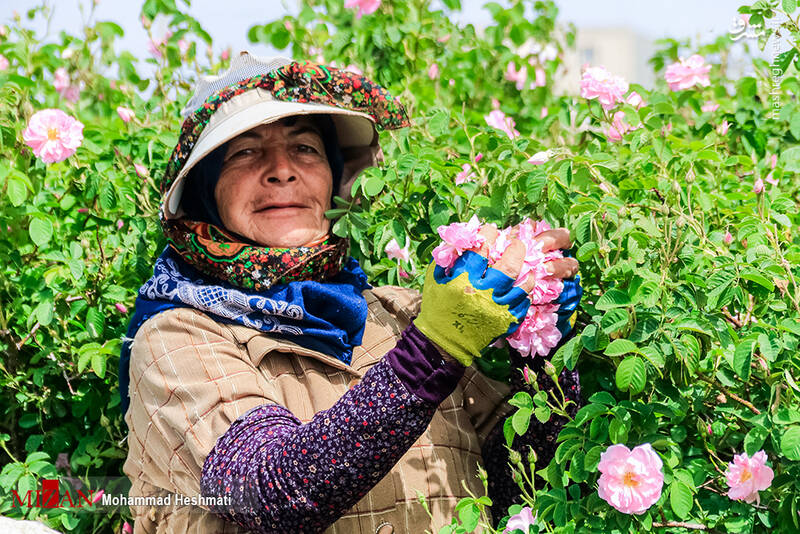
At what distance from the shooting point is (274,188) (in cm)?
224

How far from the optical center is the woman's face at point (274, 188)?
2232mm

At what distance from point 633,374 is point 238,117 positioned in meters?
1.15

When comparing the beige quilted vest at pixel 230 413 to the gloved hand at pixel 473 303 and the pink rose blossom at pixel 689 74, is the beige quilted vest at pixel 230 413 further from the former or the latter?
the pink rose blossom at pixel 689 74

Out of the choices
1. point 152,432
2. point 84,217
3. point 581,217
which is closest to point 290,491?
point 152,432

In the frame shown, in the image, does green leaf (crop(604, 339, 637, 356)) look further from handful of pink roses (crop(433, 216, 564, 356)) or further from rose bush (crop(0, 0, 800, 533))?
handful of pink roses (crop(433, 216, 564, 356))

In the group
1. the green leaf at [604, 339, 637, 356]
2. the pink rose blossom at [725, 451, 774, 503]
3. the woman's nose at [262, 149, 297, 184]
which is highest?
the woman's nose at [262, 149, 297, 184]

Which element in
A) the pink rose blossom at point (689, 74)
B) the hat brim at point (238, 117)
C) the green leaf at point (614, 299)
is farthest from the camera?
the pink rose blossom at point (689, 74)

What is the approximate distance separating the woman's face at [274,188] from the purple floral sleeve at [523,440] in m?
0.62

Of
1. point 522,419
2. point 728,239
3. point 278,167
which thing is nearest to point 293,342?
point 278,167

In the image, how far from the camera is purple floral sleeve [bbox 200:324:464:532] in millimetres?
1649

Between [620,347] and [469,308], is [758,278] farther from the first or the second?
[469,308]

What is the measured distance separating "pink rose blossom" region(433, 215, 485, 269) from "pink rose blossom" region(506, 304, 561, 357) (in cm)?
20

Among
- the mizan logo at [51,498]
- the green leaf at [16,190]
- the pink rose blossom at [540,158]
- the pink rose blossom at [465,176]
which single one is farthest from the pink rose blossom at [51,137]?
the pink rose blossom at [540,158]

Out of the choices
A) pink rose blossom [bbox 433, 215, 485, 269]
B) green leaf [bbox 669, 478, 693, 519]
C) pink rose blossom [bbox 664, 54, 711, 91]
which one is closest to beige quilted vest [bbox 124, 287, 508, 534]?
pink rose blossom [bbox 433, 215, 485, 269]
